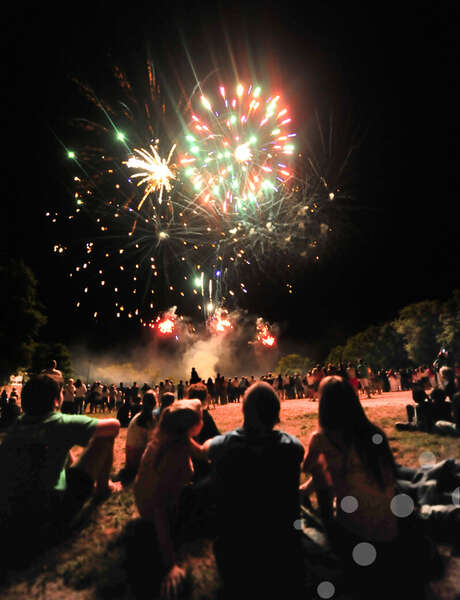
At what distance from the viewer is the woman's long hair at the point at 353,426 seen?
2.82 metres

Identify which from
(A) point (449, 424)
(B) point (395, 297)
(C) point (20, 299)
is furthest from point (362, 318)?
(A) point (449, 424)

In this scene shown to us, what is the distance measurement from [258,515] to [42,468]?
219 cm

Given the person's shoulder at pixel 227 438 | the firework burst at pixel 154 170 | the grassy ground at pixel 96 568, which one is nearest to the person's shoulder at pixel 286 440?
the person's shoulder at pixel 227 438

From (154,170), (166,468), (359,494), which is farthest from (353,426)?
(154,170)

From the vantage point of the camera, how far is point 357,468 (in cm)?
287

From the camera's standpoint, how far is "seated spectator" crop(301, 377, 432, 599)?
2.61m

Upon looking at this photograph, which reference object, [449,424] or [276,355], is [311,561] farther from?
[276,355]

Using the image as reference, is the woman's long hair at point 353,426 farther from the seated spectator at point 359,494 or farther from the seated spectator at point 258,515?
the seated spectator at point 258,515

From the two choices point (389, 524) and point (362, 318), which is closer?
point (389, 524)

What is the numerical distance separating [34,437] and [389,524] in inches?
131

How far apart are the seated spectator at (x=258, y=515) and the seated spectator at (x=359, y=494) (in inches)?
22.0

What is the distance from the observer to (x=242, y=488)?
8.11ft

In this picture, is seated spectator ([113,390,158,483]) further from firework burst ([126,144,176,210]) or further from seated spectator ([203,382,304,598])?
firework burst ([126,144,176,210])

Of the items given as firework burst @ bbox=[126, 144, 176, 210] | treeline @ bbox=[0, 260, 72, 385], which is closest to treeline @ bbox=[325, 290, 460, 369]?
firework burst @ bbox=[126, 144, 176, 210]
